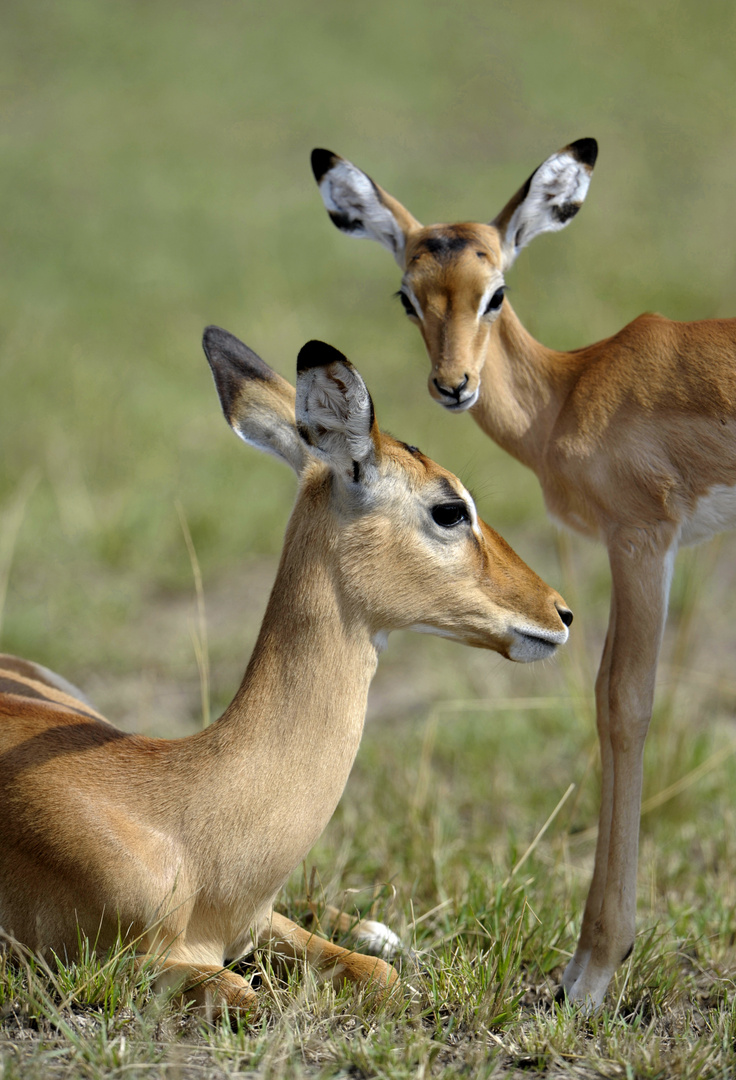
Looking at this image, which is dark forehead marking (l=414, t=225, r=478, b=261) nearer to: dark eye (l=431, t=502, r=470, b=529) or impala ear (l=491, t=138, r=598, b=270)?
impala ear (l=491, t=138, r=598, b=270)

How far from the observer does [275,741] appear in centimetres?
297

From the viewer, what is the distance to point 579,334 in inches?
397

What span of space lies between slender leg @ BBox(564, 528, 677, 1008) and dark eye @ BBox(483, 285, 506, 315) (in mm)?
893

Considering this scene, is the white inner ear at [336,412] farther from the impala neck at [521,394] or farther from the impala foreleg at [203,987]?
the impala foreleg at [203,987]

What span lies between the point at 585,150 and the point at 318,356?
1762mm

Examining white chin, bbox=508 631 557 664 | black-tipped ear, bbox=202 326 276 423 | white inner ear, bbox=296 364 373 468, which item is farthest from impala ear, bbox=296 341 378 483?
white chin, bbox=508 631 557 664

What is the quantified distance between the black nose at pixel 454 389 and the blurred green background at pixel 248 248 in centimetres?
140

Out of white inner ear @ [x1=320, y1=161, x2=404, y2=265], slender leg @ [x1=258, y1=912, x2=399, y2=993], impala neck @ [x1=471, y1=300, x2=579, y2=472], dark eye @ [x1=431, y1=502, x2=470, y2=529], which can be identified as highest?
white inner ear @ [x1=320, y1=161, x2=404, y2=265]

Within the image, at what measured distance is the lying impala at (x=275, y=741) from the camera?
2844 millimetres

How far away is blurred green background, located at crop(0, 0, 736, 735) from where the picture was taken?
283 inches

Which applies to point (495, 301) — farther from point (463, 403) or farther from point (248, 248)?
point (248, 248)

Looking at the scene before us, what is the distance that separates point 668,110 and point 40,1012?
59.0 ft

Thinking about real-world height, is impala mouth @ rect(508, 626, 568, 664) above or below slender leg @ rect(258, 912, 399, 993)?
above

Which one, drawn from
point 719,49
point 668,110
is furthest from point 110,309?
point 719,49
